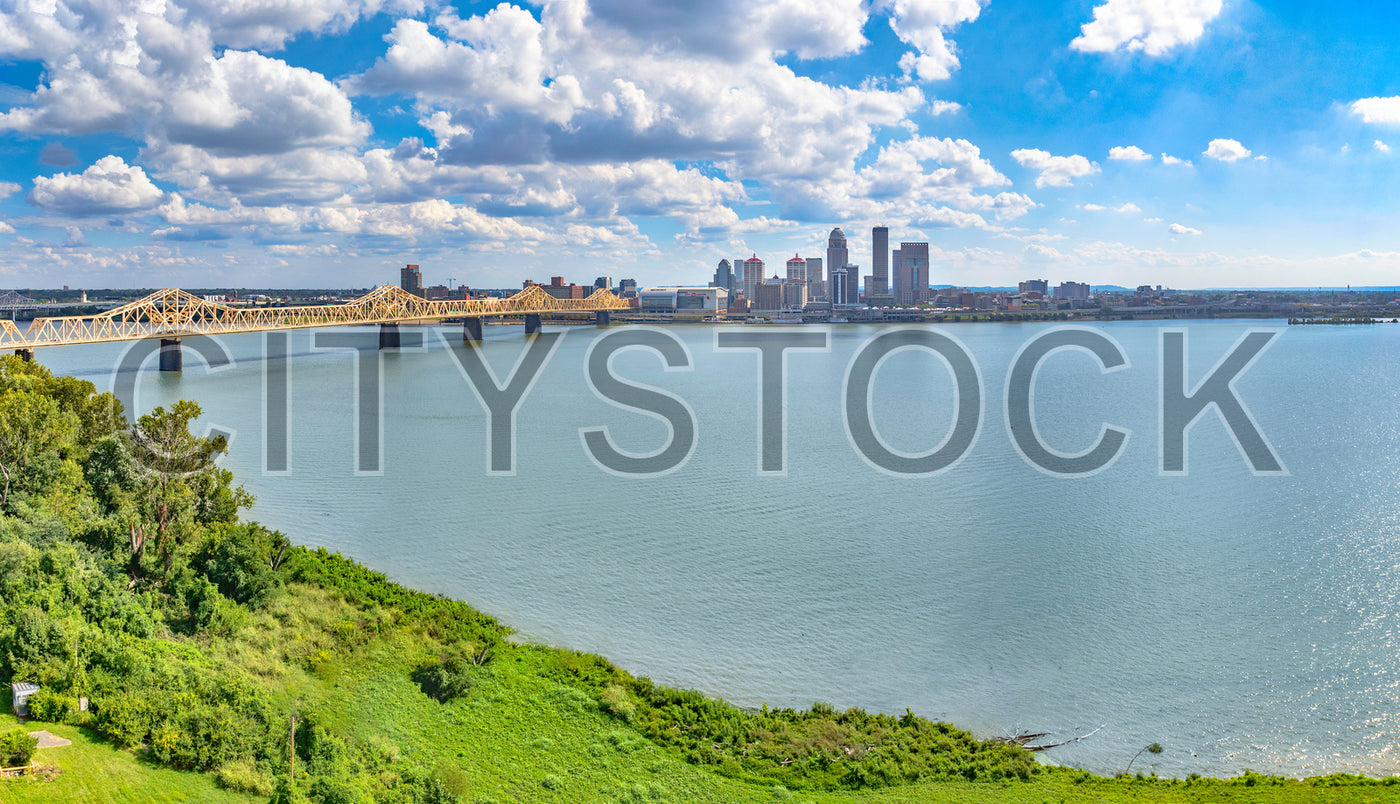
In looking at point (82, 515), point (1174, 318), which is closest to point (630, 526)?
point (82, 515)

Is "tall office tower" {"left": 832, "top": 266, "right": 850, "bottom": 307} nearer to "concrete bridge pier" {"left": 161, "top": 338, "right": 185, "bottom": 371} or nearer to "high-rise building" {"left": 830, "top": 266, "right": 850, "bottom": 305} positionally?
"high-rise building" {"left": 830, "top": 266, "right": 850, "bottom": 305}

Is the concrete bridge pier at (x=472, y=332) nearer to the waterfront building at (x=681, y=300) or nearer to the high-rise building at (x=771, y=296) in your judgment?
the waterfront building at (x=681, y=300)

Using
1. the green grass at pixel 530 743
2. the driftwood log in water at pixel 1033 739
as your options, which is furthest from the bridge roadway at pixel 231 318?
the driftwood log in water at pixel 1033 739

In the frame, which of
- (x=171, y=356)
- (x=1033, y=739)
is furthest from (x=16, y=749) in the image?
(x=171, y=356)

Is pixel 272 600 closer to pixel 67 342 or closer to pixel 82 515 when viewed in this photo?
pixel 82 515
